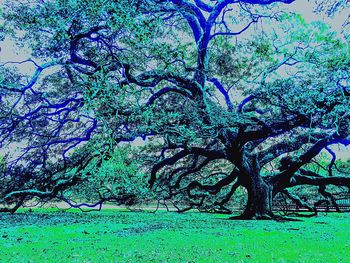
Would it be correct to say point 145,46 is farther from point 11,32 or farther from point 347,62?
point 347,62

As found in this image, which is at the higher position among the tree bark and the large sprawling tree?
the large sprawling tree

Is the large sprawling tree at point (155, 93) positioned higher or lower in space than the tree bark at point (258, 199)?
higher

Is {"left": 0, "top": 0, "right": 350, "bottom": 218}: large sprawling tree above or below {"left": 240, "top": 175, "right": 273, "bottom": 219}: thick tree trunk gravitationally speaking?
above

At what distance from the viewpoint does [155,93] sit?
28.8 ft

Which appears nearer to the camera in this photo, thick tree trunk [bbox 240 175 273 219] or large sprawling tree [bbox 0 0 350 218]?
large sprawling tree [bbox 0 0 350 218]

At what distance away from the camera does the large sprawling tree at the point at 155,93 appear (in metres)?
6.44

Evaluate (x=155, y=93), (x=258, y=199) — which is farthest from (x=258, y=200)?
(x=155, y=93)

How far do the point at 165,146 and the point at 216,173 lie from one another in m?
3.63

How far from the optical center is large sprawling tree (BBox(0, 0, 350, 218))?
644cm

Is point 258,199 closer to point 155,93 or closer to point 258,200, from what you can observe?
point 258,200

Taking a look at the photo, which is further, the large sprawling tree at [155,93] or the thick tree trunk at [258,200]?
the thick tree trunk at [258,200]

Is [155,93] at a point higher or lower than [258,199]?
higher

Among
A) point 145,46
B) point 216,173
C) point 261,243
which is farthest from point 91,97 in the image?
point 216,173

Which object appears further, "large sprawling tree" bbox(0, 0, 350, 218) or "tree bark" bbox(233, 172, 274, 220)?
"tree bark" bbox(233, 172, 274, 220)
